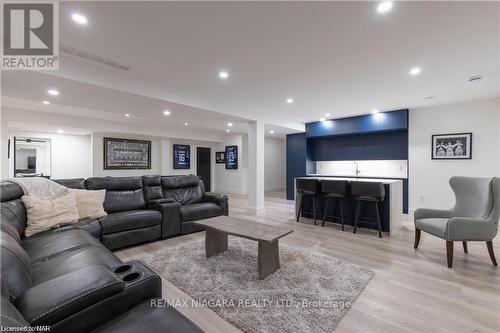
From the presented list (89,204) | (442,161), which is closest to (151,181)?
(89,204)

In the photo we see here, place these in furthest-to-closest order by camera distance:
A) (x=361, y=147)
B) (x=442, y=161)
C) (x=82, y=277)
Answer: (x=361, y=147) → (x=442, y=161) → (x=82, y=277)

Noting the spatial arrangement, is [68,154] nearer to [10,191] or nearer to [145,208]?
[145,208]

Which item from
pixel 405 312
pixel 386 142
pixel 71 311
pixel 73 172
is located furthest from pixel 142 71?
pixel 73 172

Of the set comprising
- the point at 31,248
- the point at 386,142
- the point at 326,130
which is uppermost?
the point at 326,130

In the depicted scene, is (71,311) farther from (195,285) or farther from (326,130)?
Answer: (326,130)

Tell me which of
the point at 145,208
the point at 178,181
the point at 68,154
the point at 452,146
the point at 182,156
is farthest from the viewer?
the point at 182,156

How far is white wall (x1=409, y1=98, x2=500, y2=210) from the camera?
442 cm

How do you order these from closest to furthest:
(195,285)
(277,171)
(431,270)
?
(195,285)
(431,270)
(277,171)

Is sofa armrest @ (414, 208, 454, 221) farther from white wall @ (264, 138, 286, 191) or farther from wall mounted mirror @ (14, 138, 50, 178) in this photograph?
wall mounted mirror @ (14, 138, 50, 178)

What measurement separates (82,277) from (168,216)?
2452 mm

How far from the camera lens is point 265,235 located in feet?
7.76

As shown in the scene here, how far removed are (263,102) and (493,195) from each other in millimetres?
3718

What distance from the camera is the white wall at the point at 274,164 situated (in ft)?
31.3

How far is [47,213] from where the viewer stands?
258cm
